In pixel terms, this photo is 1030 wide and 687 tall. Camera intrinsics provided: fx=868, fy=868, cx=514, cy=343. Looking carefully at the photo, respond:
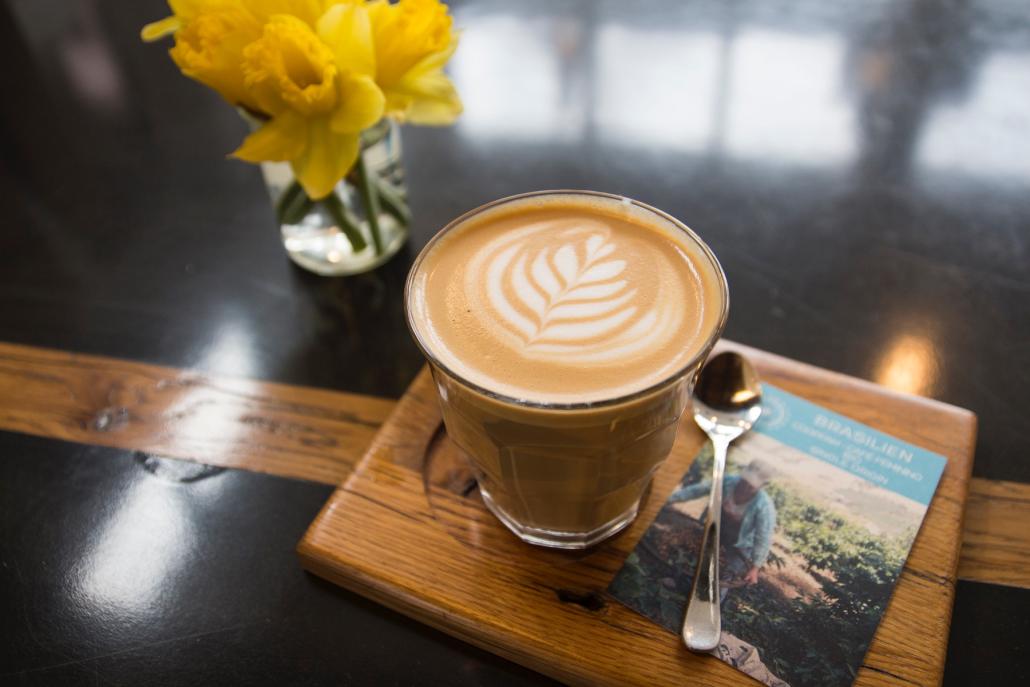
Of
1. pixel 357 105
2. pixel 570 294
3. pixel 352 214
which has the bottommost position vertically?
pixel 352 214

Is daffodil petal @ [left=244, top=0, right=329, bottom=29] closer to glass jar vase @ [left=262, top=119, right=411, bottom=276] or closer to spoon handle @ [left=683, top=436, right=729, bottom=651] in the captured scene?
glass jar vase @ [left=262, top=119, right=411, bottom=276]

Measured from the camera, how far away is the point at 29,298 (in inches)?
49.4

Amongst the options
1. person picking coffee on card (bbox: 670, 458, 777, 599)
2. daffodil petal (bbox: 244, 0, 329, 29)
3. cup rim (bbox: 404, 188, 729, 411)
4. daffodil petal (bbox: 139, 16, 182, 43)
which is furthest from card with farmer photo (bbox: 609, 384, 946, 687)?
daffodil petal (bbox: 139, 16, 182, 43)

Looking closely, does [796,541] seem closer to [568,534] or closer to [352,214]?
[568,534]

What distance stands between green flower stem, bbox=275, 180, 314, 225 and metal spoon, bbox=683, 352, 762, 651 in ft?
1.88

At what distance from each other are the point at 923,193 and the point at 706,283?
70 centimetres

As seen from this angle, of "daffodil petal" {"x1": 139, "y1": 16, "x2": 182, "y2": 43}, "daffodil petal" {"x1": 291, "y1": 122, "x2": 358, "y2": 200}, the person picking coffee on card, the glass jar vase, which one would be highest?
"daffodil petal" {"x1": 139, "y1": 16, "x2": 182, "y2": 43}

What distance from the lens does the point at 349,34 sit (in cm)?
96

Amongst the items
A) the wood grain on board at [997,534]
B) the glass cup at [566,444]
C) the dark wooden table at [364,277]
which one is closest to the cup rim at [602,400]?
the glass cup at [566,444]

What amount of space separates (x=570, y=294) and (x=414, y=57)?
0.36 metres

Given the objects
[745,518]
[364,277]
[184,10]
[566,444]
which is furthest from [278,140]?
[745,518]

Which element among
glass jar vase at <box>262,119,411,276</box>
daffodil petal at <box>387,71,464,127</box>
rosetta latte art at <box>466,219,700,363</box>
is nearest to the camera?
rosetta latte art at <box>466,219,700,363</box>

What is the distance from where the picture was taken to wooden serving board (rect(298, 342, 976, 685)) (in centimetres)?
79

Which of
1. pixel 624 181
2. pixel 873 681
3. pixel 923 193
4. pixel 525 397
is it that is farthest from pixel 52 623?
pixel 923 193
